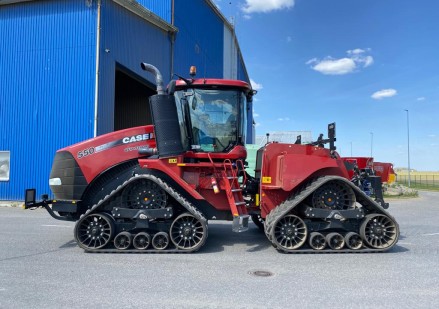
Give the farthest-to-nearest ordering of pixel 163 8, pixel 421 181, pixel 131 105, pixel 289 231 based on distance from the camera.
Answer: pixel 421 181, pixel 131 105, pixel 163 8, pixel 289 231

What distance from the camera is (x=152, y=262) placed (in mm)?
4879

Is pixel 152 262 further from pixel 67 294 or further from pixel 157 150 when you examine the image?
pixel 157 150

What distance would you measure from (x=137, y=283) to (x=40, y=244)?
9.72 feet

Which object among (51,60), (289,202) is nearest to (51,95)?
(51,60)

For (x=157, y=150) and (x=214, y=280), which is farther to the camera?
(x=157, y=150)

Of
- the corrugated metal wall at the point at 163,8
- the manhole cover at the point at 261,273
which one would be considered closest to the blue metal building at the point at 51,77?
the corrugated metal wall at the point at 163,8

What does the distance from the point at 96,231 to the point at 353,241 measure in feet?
14.0

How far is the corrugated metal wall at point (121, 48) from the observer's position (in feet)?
42.3

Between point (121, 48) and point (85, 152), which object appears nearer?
point (85, 152)

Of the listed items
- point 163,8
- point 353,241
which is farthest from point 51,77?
point 353,241

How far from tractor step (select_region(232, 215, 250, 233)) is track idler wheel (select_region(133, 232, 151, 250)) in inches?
55.5

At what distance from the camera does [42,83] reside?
1301 centimetres

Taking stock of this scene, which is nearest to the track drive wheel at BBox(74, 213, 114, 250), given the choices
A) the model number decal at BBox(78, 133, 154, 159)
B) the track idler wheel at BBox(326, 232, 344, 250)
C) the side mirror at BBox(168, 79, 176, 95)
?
the model number decal at BBox(78, 133, 154, 159)

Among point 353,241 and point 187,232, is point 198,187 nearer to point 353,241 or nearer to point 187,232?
point 187,232
